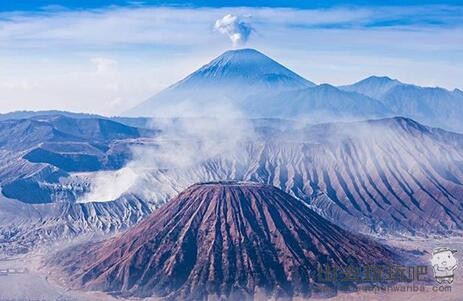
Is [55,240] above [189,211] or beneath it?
beneath

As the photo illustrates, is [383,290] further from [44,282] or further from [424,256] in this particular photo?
[44,282]

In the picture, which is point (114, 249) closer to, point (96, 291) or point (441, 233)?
point (96, 291)

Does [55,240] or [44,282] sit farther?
[55,240]

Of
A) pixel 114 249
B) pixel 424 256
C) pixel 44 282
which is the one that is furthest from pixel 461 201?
pixel 44 282

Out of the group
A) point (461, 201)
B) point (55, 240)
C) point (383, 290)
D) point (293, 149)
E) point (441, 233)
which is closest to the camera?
point (383, 290)

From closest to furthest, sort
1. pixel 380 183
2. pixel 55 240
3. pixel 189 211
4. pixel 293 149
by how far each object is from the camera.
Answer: pixel 189 211 < pixel 55 240 < pixel 380 183 < pixel 293 149

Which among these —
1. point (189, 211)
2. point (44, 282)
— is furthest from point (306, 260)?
point (44, 282)
